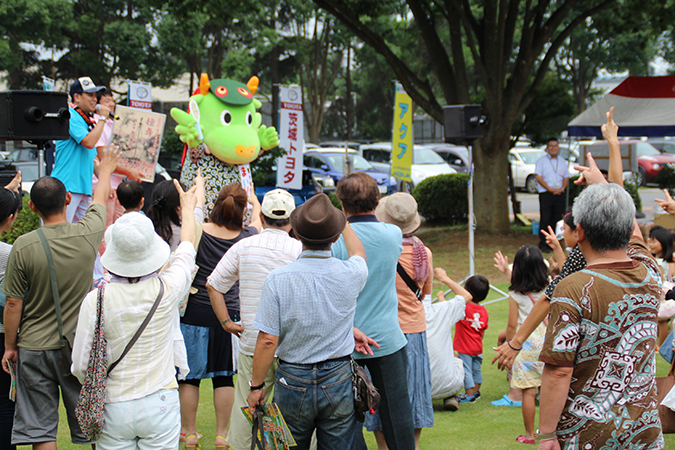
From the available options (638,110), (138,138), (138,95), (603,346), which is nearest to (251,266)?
(603,346)

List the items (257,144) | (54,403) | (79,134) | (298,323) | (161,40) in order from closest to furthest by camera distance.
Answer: (298,323) < (54,403) < (79,134) < (257,144) < (161,40)

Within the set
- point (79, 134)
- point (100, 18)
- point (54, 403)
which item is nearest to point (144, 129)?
point (79, 134)

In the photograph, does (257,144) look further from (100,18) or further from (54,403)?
(100,18)

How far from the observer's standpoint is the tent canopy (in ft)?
35.7

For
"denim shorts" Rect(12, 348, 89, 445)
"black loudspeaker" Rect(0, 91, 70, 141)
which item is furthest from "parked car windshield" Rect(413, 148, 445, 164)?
"denim shorts" Rect(12, 348, 89, 445)

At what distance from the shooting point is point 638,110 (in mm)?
11227

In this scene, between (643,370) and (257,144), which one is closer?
(643,370)

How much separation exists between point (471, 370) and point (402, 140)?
6501 millimetres

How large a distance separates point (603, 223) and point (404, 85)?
31.8 ft

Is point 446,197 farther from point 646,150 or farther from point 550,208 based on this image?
point 646,150

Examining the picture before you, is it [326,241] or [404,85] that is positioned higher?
[404,85]

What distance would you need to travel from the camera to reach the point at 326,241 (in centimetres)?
302

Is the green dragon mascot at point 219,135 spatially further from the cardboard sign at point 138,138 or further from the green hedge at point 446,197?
the green hedge at point 446,197

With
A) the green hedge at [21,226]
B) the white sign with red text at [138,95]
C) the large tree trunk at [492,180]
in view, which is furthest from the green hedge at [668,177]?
the green hedge at [21,226]
